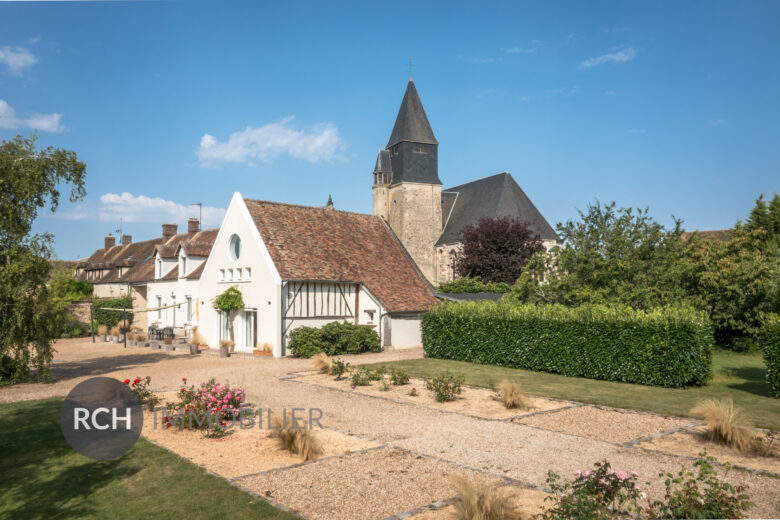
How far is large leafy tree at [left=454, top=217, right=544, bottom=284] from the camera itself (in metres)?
31.5

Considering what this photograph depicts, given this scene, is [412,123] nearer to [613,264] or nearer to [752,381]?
[613,264]

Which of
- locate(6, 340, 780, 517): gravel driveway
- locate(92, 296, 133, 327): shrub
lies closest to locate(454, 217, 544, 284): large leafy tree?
locate(6, 340, 780, 517): gravel driveway

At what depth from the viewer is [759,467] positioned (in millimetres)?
7328

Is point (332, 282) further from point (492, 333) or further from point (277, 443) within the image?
point (277, 443)

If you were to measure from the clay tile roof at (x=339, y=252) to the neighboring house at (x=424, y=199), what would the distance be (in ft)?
47.2

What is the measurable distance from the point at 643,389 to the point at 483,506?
10419mm

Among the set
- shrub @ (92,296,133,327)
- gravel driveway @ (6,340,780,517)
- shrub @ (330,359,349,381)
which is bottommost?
gravel driveway @ (6,340,780,517)

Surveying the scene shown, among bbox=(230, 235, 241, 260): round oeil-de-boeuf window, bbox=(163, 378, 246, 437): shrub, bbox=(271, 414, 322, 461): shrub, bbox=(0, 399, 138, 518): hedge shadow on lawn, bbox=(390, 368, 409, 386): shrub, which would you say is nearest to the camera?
bbox=(0, 399, 138, 518): hedge shadow on lawn

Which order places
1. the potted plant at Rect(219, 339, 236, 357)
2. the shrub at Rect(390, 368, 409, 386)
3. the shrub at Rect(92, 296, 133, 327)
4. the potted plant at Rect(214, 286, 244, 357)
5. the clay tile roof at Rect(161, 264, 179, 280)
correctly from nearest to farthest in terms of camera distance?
the shrub at Rect(390, 368, 409, 386)
the potted plant at Rect(219, 339, 236, 357)
the potted plant at Rect(214, 286, 244, 357)
the clay tile roof at Rect(161, 264, 179, 280)
the shrub at Rect(92, 296, 133, 327)

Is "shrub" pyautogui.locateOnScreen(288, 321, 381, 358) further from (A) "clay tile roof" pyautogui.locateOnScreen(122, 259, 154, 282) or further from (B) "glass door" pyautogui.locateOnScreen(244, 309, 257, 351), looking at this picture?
(A) "clay tile roof" pyautogui.locateOnScreen(122, 259, 154, 282)

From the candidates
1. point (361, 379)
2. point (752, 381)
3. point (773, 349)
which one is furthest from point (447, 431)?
point (752, 381)

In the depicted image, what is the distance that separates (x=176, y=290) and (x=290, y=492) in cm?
2785

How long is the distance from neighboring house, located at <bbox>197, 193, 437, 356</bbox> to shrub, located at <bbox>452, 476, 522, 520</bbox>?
16562 millimetres

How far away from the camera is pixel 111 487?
667 centimetres
